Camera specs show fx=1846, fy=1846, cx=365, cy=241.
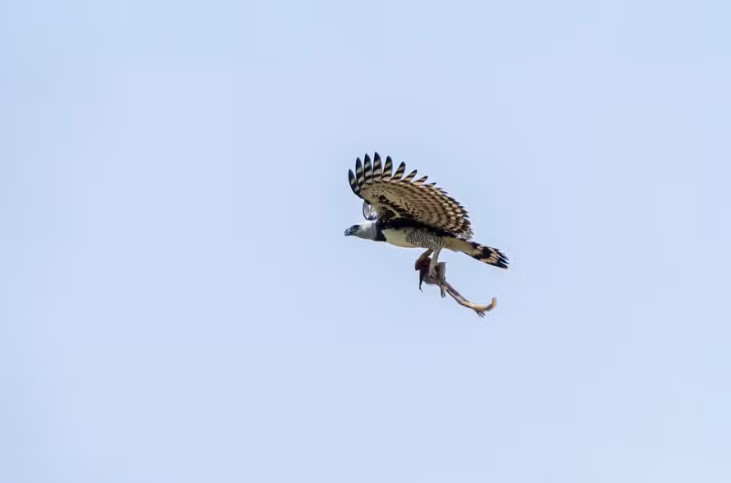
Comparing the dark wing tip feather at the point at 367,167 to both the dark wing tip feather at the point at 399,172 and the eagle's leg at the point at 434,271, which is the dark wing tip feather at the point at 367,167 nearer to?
the dark wing tip feather at the point at 399,172

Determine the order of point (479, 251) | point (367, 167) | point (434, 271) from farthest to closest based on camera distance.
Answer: point (479, 251)
point (434, 271)
point (367, 167)

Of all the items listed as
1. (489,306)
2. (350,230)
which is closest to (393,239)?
(350,230)

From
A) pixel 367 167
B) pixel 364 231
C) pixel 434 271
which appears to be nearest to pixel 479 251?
pixel 434 271

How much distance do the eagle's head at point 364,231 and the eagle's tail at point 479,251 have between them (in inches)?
46.5

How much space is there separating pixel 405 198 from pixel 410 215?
59 centimetres

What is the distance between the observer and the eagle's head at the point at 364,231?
2767cm

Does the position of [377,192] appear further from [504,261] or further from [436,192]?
[504,261]

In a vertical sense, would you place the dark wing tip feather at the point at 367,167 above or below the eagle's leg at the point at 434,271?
above

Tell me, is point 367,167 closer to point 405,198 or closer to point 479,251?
point 405,198

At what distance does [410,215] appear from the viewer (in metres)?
27.0

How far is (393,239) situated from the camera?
90.5 feet

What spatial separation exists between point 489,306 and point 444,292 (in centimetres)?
118

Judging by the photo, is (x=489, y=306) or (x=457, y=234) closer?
(x=489, y=306)

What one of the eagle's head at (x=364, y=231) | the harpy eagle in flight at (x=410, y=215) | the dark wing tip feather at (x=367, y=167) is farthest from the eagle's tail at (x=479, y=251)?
the dark wing tip feather at (x=367, y=167)
